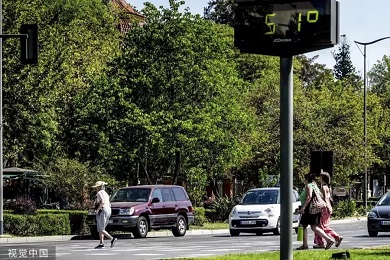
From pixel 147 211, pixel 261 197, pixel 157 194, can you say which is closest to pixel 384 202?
pixel 261 197

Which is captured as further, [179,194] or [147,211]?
[179,194]

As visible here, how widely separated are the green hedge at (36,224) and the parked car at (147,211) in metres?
1.08

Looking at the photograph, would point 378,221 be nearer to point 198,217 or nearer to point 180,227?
point 180,227

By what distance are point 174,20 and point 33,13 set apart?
247 inches

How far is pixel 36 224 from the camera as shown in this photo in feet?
123

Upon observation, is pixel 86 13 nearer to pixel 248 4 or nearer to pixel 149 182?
pixel 149 182

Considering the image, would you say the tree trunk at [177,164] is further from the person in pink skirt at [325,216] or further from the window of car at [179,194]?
the person in pink skirt at [325,216]

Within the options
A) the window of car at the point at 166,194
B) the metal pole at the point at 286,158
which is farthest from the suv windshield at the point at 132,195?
the metal pole at the point at 286,158

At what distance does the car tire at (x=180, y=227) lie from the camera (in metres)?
39.2

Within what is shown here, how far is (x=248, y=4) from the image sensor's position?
12430 mm

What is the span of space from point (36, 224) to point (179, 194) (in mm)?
5326

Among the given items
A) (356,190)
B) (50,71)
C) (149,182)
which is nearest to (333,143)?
(149,182)

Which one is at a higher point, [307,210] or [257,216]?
[307,210]

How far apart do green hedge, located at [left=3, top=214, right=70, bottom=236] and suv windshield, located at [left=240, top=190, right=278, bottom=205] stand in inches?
247
